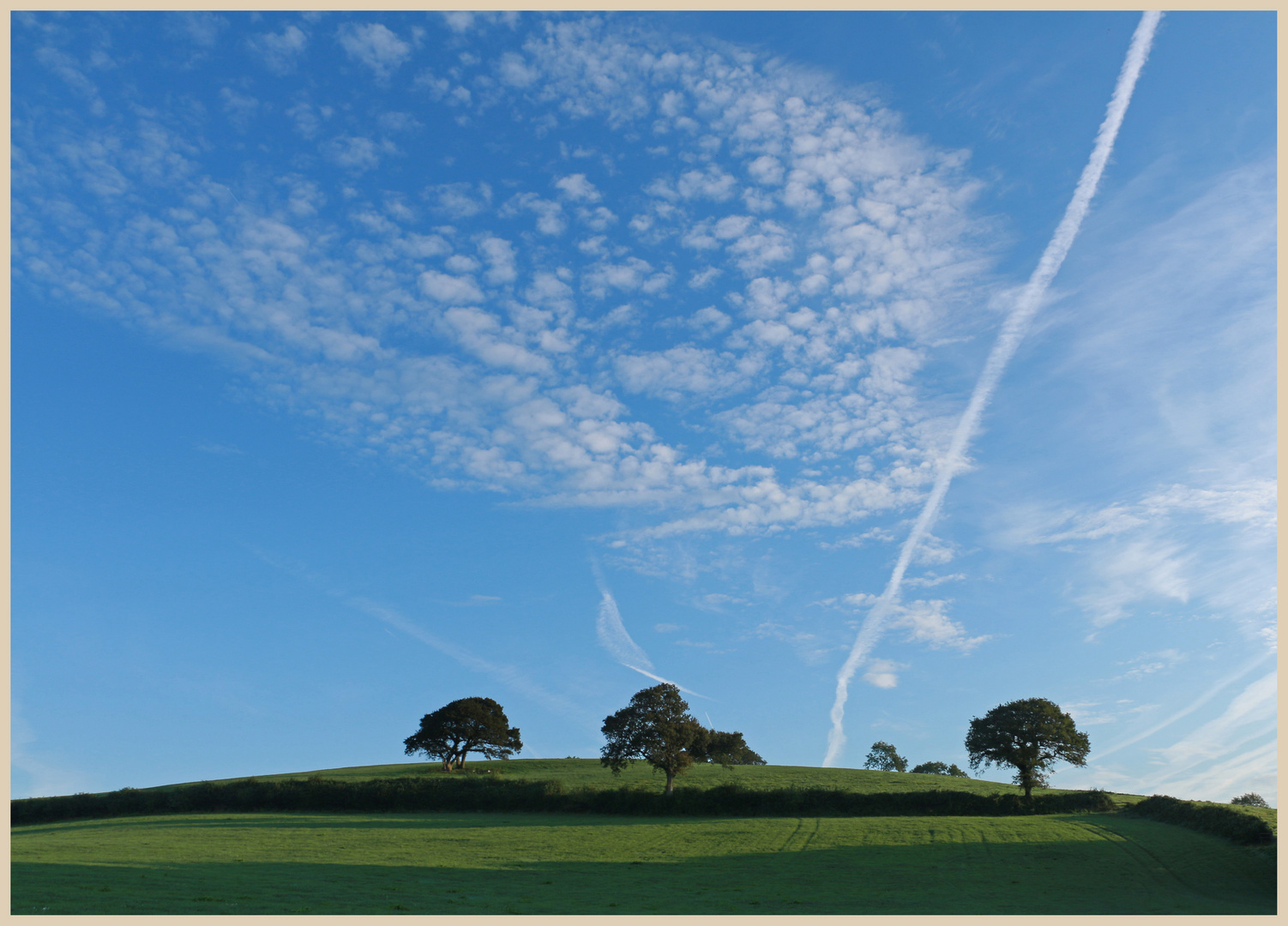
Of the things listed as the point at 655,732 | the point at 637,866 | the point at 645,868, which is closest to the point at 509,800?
the point at 655,732

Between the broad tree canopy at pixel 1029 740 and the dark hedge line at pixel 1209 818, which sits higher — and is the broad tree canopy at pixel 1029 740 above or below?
above

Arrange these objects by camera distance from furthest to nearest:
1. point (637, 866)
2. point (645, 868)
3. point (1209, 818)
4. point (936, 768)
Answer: point (936, 768) < point (1209, 818) < point (637, 866) < point (645, 868)

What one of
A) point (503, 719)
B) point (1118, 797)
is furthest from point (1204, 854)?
point (503, 719)

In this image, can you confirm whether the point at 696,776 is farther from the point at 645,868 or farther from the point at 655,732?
the point at 645,868

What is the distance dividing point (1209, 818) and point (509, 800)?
5553 cm

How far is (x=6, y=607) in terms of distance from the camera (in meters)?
16.6

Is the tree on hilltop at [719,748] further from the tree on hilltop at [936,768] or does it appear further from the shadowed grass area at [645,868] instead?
the tree on hilltop at [936,768]

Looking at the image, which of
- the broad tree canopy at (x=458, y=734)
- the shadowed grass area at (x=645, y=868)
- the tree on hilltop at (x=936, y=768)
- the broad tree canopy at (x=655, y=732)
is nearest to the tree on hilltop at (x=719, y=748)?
the broad tree canopy at (x=655, y=732)

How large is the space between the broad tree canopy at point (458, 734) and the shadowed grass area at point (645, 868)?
30445 millimetres

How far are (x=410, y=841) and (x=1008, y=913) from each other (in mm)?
35849

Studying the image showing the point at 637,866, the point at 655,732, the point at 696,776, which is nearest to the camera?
the point at 637,866

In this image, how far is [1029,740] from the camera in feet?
229

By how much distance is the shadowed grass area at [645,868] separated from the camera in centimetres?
2664

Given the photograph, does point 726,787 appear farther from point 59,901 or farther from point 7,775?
point 7,775
